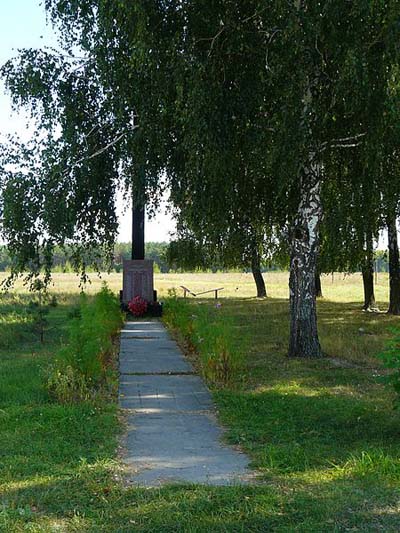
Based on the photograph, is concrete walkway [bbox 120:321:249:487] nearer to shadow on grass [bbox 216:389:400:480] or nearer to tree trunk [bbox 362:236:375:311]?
shadow on grass [bbox 216:389:400:480]

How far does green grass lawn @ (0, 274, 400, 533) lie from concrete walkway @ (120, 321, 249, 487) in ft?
0.60

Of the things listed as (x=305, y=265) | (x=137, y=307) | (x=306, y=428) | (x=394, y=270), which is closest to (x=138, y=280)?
(x=137, y=307)

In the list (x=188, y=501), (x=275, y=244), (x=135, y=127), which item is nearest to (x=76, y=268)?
(x=135, y=127)

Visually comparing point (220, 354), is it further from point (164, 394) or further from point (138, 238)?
point (138, 238)

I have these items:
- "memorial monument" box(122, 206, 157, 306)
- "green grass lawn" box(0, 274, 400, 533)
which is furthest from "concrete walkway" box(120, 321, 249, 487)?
"memorial monument" box(122, 206, 157, 306)

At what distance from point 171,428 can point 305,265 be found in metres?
6.33

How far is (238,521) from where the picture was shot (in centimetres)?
491

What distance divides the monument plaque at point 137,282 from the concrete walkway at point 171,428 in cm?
1046

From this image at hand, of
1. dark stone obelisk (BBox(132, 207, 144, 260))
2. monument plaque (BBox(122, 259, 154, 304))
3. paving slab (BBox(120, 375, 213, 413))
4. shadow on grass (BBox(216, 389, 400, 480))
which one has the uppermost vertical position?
dark stone obelisk (BBox(132, 207, 144, 260))

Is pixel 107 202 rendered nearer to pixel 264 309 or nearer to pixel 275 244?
pixel 275 244

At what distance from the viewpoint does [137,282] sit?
24172mm

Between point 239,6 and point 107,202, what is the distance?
415 cm

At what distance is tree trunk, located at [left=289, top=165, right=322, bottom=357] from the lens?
1331cm

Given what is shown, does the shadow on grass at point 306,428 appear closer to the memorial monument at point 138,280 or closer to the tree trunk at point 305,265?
the tree trunk at point 305,265
